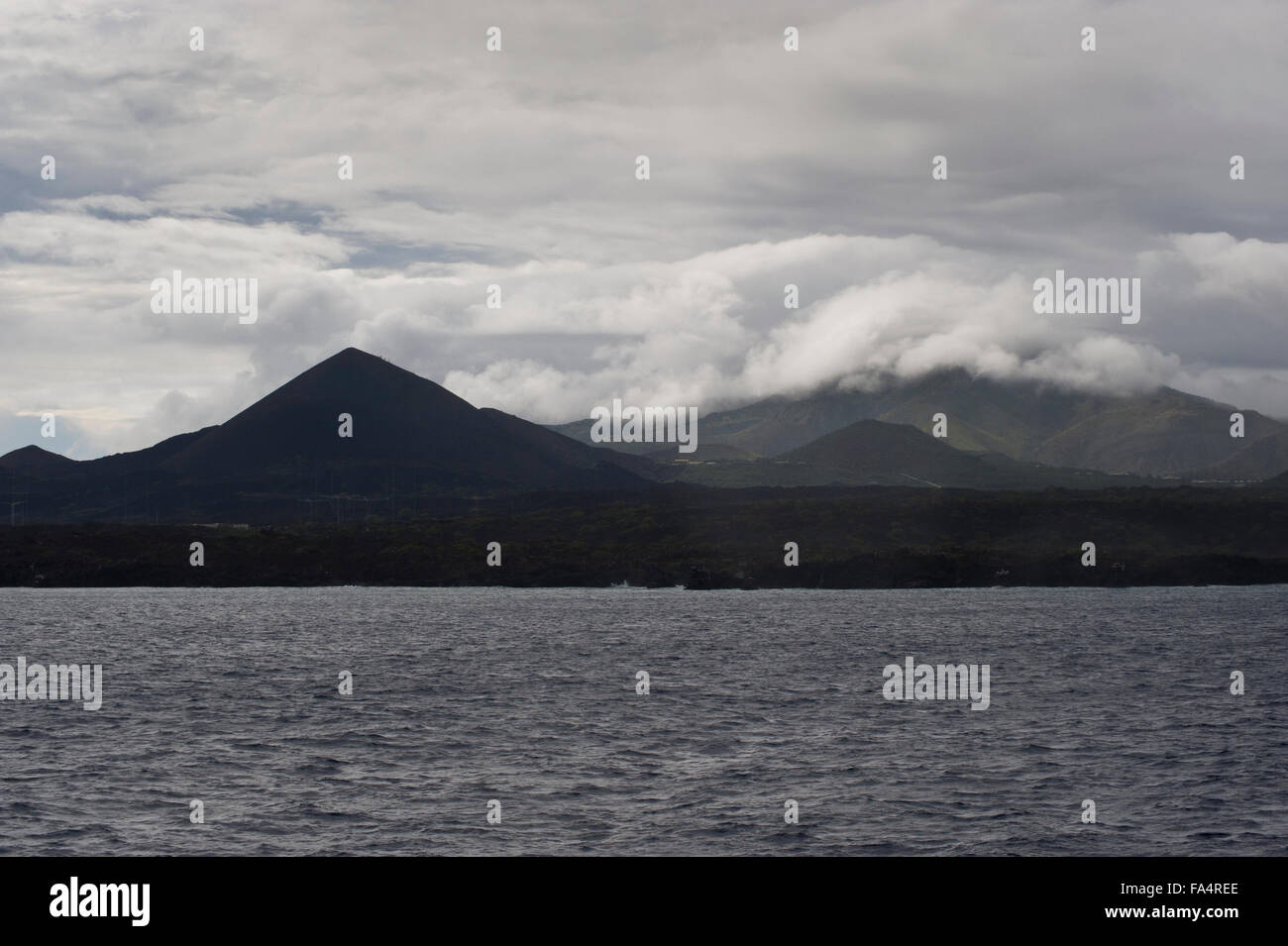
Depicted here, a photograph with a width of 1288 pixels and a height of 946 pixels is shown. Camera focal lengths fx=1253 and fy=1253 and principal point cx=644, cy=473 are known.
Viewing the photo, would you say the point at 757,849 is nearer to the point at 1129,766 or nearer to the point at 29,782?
the point at 1129,766

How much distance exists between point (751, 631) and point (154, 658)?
220ft

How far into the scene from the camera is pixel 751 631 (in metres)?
150

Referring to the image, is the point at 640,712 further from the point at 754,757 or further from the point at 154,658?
the point at 154,658

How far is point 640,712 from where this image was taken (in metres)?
77.4

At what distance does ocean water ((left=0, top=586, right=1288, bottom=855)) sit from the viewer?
45750 mm

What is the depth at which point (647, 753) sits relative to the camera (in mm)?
62406

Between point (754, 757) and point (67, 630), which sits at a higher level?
point (67, 630)

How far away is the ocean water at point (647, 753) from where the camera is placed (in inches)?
1801

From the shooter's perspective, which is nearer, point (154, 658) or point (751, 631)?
point (154, 658)

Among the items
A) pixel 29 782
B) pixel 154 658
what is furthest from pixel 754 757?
pixel 154 658

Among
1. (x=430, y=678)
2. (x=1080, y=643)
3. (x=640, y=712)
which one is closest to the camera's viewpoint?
(x=640, y=712)
